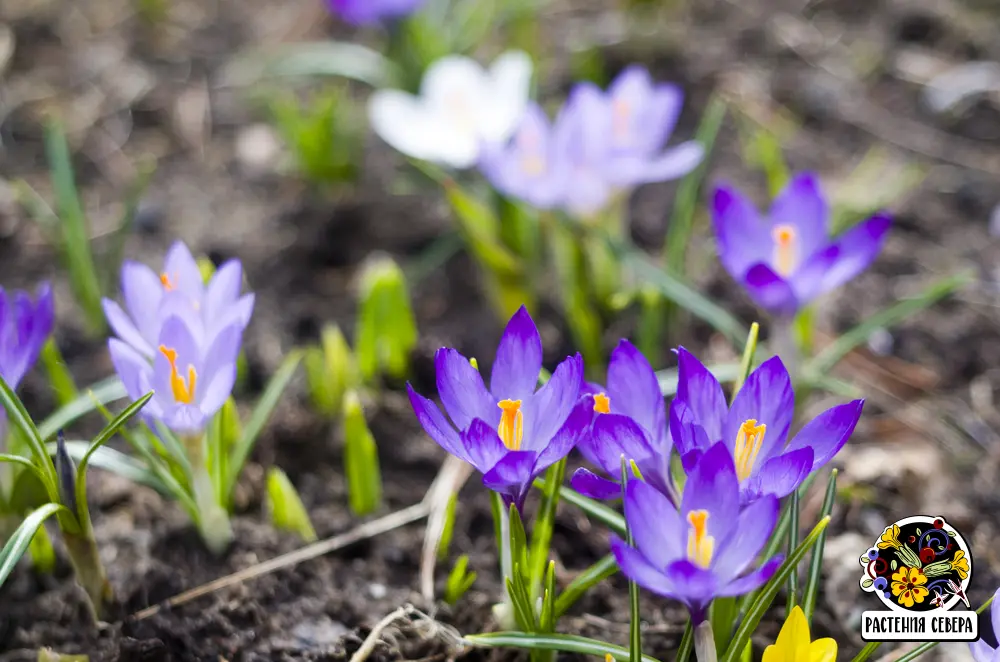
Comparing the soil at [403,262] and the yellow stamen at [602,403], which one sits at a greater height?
the yellow stamen at [602,403]

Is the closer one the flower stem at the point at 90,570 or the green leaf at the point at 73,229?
the flower stem at the point at 90,570

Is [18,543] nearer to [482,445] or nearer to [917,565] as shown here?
[482,445]

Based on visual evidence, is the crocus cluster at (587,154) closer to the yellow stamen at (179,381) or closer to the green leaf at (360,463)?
the green leaf at (360,463)

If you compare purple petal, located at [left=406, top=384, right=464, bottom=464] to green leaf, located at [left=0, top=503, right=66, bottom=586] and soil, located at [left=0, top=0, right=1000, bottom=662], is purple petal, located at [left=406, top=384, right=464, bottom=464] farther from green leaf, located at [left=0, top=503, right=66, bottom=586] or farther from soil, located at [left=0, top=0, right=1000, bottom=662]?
green leaf, located at [left=0, top=503, right=66, bottom=586]

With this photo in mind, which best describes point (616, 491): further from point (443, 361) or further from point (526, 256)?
point (526, 256)

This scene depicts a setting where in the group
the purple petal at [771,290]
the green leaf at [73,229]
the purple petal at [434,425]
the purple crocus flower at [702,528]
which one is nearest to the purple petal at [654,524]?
the purple crocus flower at [702,528]

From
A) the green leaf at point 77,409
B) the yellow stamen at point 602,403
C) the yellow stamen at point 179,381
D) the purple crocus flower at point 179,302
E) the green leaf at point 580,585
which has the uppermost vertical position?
the purple crocus flower at point 179,302

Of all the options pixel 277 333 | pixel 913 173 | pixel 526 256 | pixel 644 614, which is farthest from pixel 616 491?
pixel 913 173

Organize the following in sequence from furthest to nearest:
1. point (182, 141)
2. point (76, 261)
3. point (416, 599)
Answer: point (182, 141) < point (76, 261) < point (416, 599)
